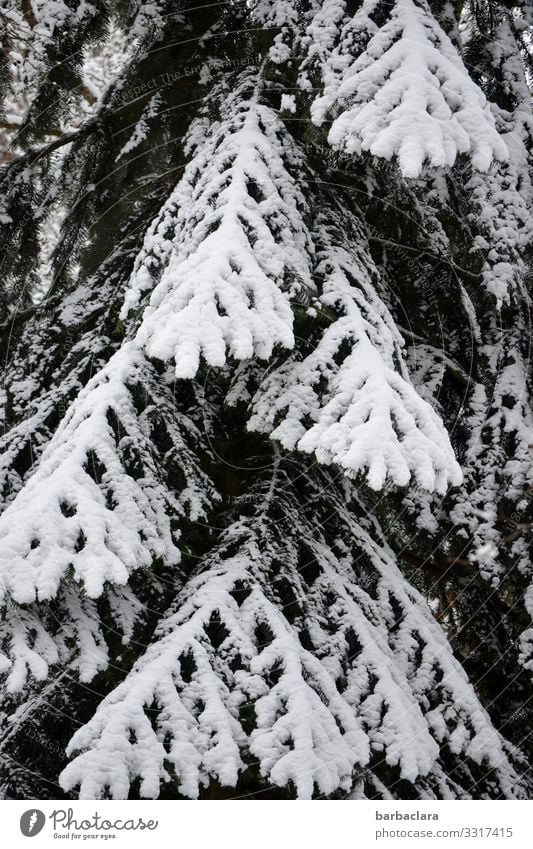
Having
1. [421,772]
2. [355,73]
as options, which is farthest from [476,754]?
[355,73]

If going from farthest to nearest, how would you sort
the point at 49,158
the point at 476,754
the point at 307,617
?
the point at 49,158 → the point at 476,754 → the point at 307,617

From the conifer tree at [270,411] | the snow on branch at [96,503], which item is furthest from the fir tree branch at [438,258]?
the snow on branch at [96,503]

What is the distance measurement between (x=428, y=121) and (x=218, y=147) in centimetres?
74

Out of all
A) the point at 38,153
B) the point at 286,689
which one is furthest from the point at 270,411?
the point at 38,153

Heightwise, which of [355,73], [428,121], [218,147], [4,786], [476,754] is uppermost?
[218,147]

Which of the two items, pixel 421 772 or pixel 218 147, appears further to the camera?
pixel 218 147

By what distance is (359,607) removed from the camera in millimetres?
1936

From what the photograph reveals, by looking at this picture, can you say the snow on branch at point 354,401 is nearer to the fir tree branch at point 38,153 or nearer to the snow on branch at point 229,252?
the snow on branch at point 229,252
